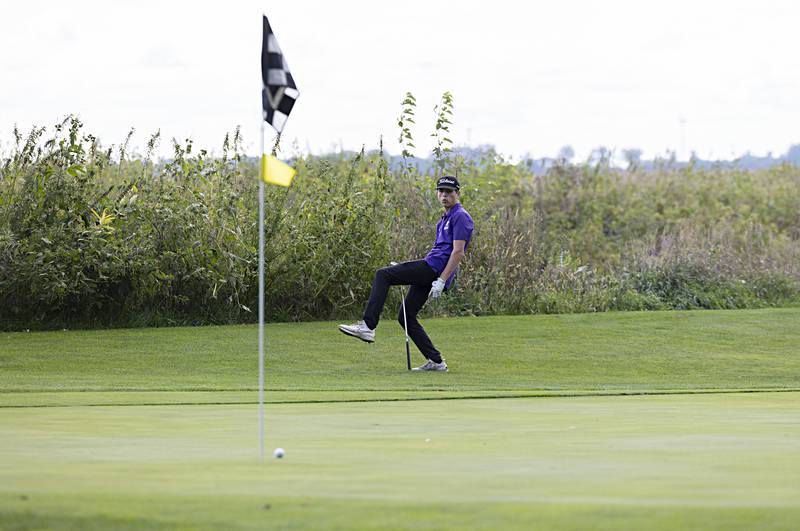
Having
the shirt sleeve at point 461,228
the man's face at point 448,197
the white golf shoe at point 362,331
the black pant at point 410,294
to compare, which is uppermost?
the man's face at point 448,197

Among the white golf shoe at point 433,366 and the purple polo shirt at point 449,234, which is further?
the white golf shoe at point 433,366

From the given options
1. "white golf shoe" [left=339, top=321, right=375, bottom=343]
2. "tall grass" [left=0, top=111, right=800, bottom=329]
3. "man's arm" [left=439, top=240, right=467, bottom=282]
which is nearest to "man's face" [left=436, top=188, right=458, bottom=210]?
"man's arm" [left=439, top=240, right=467, bottom=282]

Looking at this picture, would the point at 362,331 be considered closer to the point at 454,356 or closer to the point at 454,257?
the point at 454,257

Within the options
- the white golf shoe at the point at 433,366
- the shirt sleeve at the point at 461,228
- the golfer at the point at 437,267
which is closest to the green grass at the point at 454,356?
the white golf shoe at the point at 433,366

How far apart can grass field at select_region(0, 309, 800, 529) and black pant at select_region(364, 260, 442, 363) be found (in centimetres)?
44

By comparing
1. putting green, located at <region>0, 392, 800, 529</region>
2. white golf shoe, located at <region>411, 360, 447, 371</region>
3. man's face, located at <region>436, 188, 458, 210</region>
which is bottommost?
white golf shoe, located at <region>411, 360, 447, 371</region>

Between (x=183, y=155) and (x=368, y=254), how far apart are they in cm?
281

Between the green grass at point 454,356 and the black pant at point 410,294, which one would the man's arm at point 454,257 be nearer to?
the black pant at point 410,294

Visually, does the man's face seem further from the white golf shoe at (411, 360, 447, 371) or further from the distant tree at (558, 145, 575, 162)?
the distant tree at (558, 145, 575, 162)

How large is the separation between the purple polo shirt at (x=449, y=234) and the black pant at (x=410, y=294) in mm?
90

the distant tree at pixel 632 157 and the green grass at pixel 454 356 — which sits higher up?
the distant tree at pixel 632 157

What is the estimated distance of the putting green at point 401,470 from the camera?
411 cm

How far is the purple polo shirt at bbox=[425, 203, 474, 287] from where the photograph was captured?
12602 mm

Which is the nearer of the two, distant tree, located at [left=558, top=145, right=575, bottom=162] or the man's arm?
the man's arm
